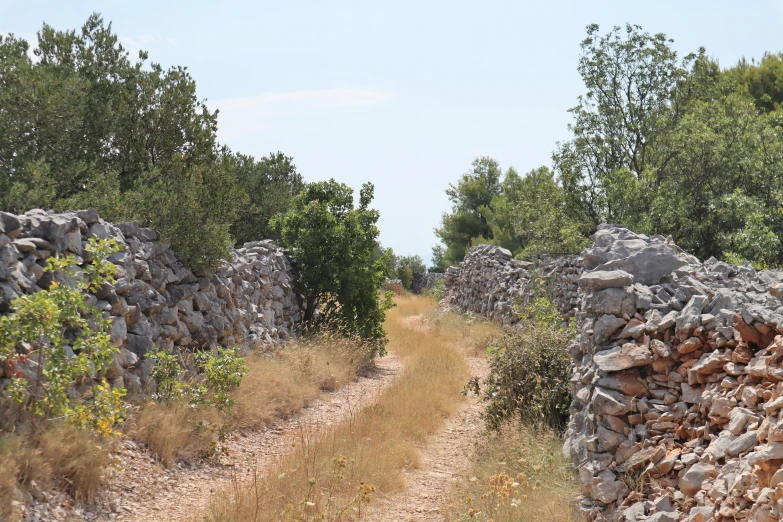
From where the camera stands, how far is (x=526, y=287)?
17.8 metres

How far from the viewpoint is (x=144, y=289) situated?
856cm

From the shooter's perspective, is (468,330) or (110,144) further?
(468,330)

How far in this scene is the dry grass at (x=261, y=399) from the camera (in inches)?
290

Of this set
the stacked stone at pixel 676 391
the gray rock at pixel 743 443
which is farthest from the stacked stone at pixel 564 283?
the gray rock at pixel 743 443

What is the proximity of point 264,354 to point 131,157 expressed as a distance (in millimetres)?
4470

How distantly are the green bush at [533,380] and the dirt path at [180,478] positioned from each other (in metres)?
2.49

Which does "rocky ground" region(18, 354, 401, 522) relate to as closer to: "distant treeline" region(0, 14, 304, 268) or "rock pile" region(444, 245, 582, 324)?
"distant treeline" region(0, 14, 304, 268)

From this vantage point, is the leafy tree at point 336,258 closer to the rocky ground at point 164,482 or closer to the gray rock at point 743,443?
the rocky ground at point 164,482

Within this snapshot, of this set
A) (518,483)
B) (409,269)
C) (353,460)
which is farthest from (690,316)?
(409,269)

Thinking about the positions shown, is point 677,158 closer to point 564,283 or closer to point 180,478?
point 564,283

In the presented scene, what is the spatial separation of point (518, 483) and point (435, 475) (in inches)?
76.5

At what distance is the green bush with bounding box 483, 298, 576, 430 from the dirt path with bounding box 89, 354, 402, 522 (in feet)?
8.16

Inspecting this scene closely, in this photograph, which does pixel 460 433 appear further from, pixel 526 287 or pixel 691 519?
pixel 526 287

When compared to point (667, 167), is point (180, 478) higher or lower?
lower
